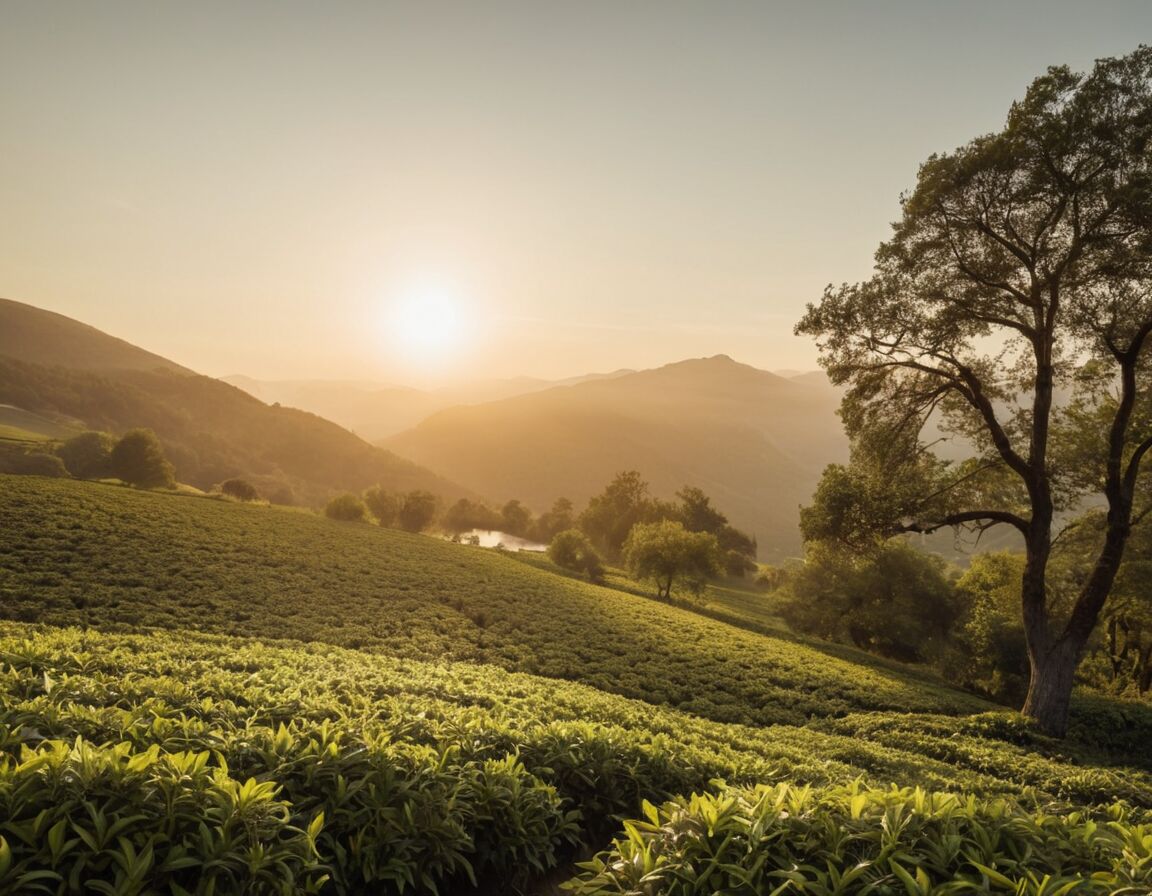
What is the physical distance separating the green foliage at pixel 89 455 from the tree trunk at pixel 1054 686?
9066 centimetres

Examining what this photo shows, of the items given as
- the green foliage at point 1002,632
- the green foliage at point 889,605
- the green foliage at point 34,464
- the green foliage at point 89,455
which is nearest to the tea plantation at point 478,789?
the green foliage at point 1002,632

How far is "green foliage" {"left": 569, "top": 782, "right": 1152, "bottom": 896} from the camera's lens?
3.56 meters

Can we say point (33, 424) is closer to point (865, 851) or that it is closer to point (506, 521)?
point (506, 521)

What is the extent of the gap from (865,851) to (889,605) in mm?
49415

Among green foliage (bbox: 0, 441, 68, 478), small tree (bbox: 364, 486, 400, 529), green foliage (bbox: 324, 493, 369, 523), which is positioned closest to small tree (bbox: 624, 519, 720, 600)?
green foliage (bbox: 324, 493, 369, 523)

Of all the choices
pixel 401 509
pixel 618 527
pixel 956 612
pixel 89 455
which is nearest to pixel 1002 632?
pixel 956 612

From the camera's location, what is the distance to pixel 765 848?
12.9 feet

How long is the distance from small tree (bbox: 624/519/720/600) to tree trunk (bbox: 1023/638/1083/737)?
37.8 metres

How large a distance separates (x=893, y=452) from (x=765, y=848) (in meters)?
16.8

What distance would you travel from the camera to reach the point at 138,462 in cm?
6969

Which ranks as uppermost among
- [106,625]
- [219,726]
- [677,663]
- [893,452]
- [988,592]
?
[893,452]

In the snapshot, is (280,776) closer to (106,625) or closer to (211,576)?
(106,625)

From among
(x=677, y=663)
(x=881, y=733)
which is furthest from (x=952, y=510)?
(x=677, y=663)

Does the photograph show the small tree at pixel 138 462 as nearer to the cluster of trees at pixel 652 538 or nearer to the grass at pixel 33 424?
the cluster of trees at pixel 652 538
